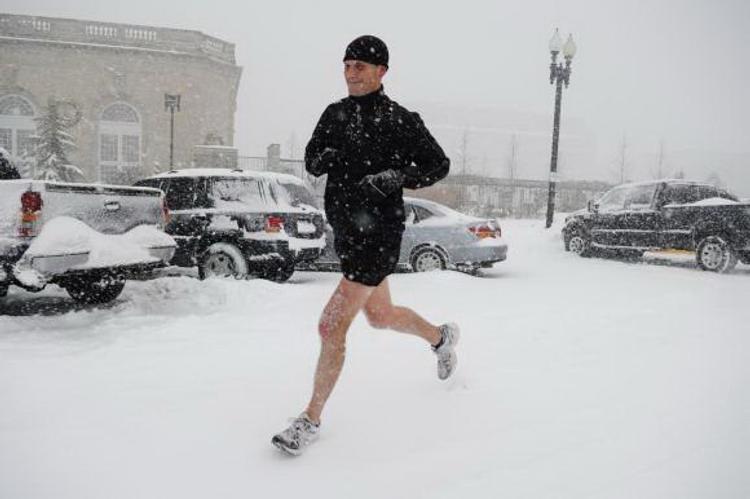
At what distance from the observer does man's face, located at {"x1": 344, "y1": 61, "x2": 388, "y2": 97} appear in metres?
2.72

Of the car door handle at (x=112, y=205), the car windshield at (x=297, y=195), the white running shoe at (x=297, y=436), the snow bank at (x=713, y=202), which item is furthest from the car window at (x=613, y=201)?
the white running shoe at (x=297, y=436)

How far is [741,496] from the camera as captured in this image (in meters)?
2.21

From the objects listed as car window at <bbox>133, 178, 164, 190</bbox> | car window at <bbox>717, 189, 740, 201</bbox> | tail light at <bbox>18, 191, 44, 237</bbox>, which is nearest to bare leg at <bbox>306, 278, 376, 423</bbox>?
tail light at <bbox>18, 191, 44, 237</bbox>

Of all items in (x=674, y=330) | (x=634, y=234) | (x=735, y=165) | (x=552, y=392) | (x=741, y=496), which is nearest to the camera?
(x=741, y=496)

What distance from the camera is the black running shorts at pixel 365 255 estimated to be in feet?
8.81

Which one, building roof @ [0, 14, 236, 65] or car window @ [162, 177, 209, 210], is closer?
car window @ [162, 177, 209, 210]

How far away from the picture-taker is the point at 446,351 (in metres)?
3.47

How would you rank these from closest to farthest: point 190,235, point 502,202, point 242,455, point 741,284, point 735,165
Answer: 1. point 242,455
2. point 190,235
3. point 741,284
4. point 502,202
5. point 735,165

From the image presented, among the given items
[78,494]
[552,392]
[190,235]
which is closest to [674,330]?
[552,392]

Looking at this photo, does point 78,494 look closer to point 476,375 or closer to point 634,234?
point 476,375

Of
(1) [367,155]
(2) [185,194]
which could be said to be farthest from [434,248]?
(1) [367,155]

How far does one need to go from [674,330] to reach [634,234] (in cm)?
714

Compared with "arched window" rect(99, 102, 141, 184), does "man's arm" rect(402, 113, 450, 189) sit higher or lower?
lower

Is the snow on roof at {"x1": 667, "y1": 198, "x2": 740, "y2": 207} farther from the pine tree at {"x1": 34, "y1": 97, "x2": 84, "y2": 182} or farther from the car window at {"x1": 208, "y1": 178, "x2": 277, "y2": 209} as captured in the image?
the pine tree at {"x1": 34, "y1": 97, "x2": 84, "y2": 182}
